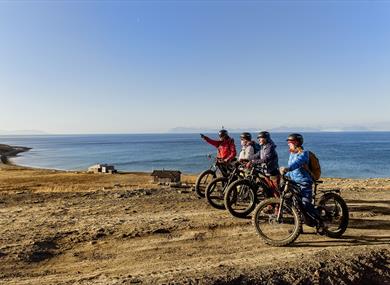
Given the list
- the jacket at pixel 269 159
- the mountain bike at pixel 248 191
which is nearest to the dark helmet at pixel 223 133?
the mountain bike at pixel 248 191

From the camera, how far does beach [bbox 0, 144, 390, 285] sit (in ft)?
A: 20.7

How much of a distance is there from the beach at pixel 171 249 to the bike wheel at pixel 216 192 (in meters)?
0.26

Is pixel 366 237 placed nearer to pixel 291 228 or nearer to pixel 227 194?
pixel 291 228

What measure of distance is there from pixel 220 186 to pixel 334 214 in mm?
3660

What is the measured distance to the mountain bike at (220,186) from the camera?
10.8 metres

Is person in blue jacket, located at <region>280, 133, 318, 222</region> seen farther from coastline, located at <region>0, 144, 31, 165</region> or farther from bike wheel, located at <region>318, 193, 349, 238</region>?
coastline, located at <region>0, 144, 31, 165</region>

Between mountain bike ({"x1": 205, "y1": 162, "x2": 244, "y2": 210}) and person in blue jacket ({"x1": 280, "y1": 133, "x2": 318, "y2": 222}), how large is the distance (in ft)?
8.48

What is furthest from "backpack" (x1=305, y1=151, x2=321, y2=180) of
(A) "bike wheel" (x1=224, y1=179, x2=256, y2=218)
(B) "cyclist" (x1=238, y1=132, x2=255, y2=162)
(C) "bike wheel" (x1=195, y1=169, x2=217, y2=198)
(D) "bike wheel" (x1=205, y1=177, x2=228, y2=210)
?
(C) "bike wheel" (x1=195, y1=169, x2=217, y2=198)

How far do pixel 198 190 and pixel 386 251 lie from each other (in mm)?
6108

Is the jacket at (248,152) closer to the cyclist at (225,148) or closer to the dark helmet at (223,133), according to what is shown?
the cyclist at (225,148)

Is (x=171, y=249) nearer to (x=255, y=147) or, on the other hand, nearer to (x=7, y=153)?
(x=255, y=147)

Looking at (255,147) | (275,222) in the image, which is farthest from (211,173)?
(275,222)

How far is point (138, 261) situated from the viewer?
6.96 meters

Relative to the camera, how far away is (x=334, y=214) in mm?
8438
